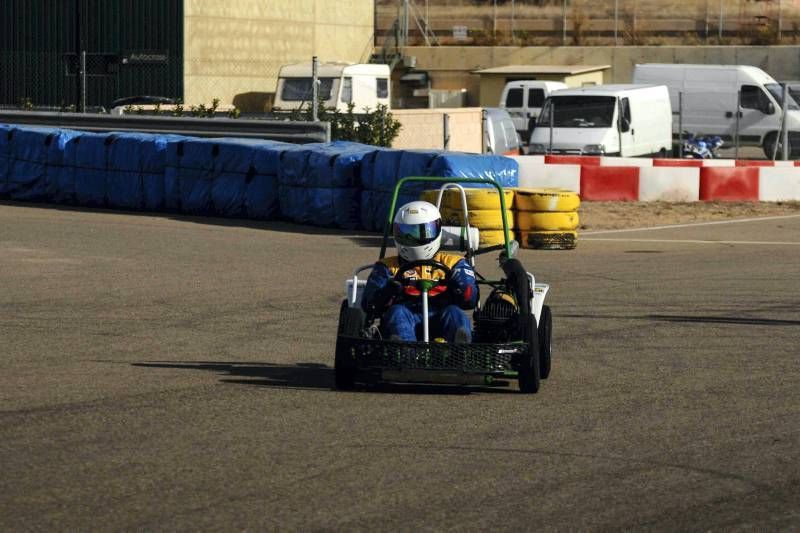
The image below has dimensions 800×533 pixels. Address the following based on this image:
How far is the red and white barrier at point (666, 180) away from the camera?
68.3ft

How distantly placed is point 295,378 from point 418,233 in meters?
1.09

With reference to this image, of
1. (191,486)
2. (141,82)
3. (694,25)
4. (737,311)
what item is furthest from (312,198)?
(694,25)

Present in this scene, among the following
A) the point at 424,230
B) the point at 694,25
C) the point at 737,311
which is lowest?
the point at 737,311

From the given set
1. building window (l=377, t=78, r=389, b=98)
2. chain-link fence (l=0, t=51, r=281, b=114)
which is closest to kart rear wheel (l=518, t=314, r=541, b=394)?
building window (l=377, t=78, r=389, b=98)

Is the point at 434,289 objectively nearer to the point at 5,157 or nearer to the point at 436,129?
the point at 5,157

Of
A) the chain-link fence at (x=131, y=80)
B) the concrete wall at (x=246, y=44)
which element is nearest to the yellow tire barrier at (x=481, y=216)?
the chain-link fence at (x=131, y=80)

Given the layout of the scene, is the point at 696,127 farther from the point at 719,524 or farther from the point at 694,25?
the point at 719,524

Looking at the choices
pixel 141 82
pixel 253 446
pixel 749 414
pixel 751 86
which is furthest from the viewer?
pixel 141 82

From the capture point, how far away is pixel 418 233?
816cm

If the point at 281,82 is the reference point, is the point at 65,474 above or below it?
below

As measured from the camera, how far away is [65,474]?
5844 millimetres

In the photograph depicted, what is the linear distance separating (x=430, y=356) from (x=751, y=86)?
1020 inches

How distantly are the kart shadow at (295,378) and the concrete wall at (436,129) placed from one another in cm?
1491

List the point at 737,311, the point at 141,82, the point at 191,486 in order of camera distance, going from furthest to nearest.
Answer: the point at 141,82, the point at 737,311, the point at 191,486
